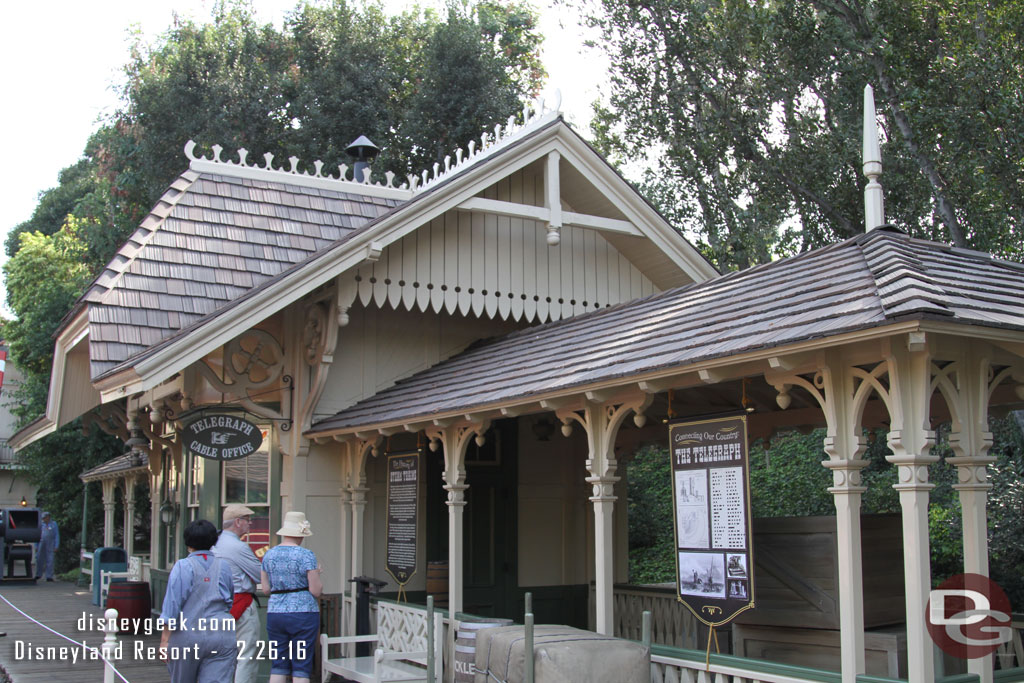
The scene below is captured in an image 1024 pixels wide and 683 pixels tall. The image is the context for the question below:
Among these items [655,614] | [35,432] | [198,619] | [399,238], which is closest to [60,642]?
[35,432]

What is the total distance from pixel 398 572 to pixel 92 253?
21.1m

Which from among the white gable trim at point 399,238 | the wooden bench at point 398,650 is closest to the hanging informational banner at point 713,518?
the wooden bench at point 398,650

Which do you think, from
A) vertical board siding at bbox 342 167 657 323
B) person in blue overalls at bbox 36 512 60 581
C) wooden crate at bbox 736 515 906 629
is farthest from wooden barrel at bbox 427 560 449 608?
person in blue overalls at bbox 36 512 60 581

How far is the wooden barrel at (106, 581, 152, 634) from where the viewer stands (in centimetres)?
1369

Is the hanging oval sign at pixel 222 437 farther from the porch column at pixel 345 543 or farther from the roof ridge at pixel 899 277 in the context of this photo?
the roof ridge at pixel 899 277

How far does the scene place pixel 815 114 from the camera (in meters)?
21.6

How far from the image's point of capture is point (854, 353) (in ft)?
18.3

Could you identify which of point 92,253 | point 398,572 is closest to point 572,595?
point 398,572

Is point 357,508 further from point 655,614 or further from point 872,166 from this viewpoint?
point 872,166

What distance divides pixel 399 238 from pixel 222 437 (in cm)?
278

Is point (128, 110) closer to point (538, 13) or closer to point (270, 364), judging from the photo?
point (538, 13)

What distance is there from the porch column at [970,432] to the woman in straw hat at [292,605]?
191 inches

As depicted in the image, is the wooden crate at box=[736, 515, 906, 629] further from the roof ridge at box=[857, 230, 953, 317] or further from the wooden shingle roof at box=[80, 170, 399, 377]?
the wooden shingle roof at box=[80, 170, 399, 377]

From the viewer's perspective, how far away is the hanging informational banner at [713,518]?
6.28m
